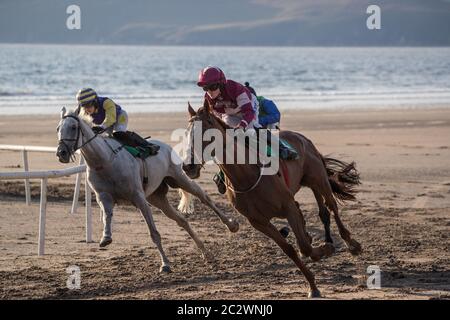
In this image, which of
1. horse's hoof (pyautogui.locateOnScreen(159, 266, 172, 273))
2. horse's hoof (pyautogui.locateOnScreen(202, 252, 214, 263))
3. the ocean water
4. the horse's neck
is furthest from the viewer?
the ocean water

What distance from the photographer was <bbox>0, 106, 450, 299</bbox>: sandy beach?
10.0m

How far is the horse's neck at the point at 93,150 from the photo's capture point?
1141 centimetres

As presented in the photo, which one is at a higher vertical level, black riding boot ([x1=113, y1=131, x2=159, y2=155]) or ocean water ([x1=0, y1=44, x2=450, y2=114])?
black riding boot ([x1=113, y1=131, x2=159, y2=155])

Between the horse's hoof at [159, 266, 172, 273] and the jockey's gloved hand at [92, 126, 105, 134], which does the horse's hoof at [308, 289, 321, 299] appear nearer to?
the horse's hoof at [159, 266, 172, 273]

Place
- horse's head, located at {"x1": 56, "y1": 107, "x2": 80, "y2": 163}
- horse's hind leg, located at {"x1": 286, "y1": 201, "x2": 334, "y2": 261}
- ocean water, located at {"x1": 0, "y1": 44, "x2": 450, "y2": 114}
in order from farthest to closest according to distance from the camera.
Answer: ocean water, located at {"x1": 0, "y1": 44, "x2": 450, "y2": 114} < horse's head, located at {"x1": 56, "y1": 107, "x2": 80, "y2": 163} < horse's hind leg, located at {"x1": 286, "y1": 201, "x2": 334, "y2": 261}

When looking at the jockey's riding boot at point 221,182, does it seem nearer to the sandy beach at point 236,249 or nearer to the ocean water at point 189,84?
the sandy beach at point 236,249

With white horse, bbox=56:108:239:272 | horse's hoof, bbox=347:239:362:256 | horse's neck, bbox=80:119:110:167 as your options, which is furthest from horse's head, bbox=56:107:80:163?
horse's hoof, bbox=347:239:362:256

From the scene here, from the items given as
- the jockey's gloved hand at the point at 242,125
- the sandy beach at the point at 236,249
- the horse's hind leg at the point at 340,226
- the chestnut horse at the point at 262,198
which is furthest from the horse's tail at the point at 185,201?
the jockey's gloved hand at the point at 242,125

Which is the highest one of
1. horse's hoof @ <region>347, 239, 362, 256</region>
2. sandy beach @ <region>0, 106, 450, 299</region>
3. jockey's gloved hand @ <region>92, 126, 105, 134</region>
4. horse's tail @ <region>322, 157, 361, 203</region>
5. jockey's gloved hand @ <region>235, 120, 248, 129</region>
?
jockey's gloved hand @ <region>235, 120, 248, 129</region>

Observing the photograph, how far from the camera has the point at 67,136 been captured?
36.2 feet

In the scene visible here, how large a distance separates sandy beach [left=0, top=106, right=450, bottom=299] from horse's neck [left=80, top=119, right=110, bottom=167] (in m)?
1.18

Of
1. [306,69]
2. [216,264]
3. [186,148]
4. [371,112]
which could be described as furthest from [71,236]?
[306,69]

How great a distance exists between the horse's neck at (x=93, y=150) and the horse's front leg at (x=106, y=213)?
38 centimetres

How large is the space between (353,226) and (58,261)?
4.44 metres
